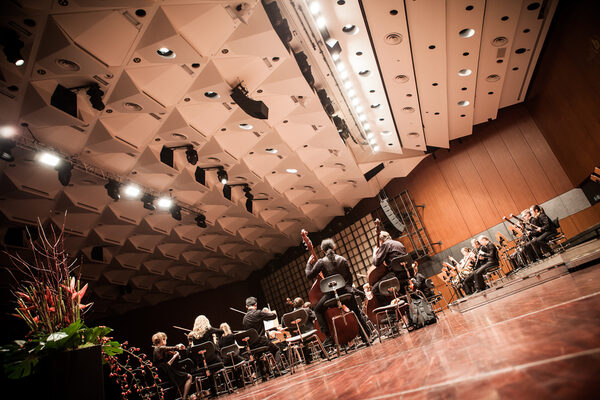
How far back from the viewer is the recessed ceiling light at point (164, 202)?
8.81m

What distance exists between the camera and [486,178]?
9.93 metres

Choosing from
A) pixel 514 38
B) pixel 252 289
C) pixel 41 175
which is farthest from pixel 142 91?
pixel 252 289

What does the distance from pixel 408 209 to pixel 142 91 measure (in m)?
9.05

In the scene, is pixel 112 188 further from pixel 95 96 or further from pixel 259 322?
pixel 259 322

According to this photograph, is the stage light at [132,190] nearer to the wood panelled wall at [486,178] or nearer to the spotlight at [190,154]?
the spotlight at [190,154]

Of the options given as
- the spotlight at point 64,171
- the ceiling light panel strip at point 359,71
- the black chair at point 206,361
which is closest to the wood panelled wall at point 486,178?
the ceiling light panel strip at point 359,71

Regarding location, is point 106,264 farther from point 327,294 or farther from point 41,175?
point 327,294

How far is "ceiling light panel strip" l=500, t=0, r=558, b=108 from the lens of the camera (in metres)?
6.32

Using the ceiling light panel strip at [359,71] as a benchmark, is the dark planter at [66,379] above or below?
below

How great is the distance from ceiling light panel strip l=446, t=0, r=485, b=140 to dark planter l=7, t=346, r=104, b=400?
669cm

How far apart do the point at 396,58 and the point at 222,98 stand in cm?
350

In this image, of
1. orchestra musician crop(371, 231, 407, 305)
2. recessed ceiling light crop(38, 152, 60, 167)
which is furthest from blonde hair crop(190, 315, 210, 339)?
recessed ceiling light crop(38, 152, 60, 167)

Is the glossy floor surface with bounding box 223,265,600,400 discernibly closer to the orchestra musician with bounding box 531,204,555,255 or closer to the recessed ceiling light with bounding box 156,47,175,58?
the recessed ceiling light with bounding box 156,47,175,58

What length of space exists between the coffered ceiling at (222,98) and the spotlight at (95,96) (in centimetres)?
2
